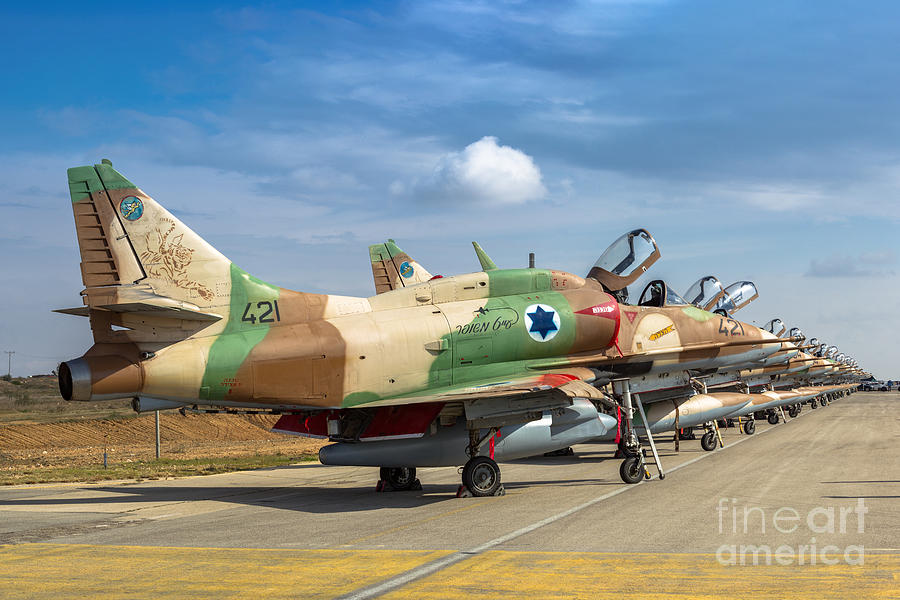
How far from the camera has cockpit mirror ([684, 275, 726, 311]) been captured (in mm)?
26141

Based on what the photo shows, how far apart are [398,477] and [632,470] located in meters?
4.72

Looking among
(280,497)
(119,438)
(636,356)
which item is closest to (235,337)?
(280,497)

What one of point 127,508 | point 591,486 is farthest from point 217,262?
point 591,486

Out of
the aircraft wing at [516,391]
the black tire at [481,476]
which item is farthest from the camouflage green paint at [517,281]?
the black tire at [481,476]

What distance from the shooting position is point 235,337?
13898 millimetres

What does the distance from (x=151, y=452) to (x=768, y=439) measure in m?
23.3

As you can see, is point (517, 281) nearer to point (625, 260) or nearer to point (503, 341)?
A: point (503, 341)

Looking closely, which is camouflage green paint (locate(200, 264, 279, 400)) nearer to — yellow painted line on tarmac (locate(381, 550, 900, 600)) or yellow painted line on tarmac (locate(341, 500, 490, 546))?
yellow painted line on tarmac (locate(341, 500, 490, 546))

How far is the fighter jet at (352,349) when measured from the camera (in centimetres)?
1338

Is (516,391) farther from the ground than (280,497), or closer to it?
farther from the ground

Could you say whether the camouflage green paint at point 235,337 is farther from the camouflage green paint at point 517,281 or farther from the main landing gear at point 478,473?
the main landing gear at point 478,473

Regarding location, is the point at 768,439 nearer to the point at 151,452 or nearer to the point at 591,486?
the point at 591,486

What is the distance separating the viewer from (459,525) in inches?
459

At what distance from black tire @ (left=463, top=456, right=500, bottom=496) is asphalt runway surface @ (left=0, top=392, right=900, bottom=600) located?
39 cm
